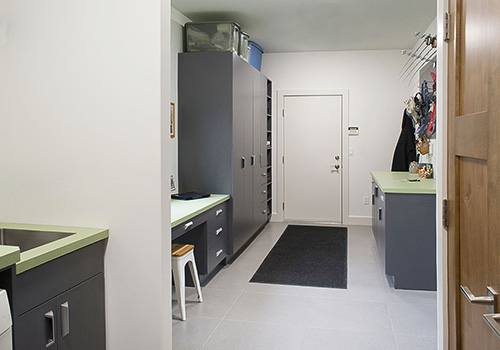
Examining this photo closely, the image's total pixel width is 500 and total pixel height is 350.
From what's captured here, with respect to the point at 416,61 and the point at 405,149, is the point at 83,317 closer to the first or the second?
the point at 405,149

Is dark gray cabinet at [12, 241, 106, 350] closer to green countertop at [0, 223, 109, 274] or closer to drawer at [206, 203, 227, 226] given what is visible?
green countertop at [0, 223, 109, 274]

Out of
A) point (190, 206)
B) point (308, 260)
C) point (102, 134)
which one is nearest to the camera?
point (102, 134)

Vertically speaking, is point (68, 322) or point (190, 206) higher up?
point (190, 206)

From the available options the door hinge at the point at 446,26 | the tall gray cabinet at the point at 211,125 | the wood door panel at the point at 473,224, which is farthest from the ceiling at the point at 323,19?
the wood door panel at the point at 473,224

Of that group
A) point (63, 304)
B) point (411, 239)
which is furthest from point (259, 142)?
point (63, 304)

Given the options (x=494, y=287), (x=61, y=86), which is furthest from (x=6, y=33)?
(x=494, y=287)

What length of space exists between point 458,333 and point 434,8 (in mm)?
3836

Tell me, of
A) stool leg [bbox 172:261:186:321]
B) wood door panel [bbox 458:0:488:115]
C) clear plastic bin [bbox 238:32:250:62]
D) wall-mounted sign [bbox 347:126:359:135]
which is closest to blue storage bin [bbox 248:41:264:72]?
clear plastic bin [bbox 238:32:250:62]

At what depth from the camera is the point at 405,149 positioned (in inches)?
226

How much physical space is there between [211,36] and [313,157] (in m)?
2.90

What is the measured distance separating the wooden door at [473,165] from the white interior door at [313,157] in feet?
16.8

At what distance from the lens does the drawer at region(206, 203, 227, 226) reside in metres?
3.71

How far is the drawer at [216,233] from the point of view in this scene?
12.1 ft

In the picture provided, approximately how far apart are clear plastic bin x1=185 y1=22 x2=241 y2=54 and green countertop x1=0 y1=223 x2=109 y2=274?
2.91 m
